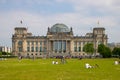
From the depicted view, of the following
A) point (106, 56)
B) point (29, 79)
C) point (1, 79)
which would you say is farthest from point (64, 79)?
point (106, 56)

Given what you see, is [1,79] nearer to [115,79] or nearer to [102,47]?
[115,79]

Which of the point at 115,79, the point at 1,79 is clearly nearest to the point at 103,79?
the point at 115,79

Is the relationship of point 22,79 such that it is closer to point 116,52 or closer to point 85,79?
point 85,79

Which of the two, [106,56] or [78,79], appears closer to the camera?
[78,79]

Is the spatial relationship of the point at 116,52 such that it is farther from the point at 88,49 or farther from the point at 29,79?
the point at 29,79

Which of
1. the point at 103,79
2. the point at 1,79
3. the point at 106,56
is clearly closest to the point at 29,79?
the point at 1,79

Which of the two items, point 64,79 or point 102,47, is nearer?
point 64,79

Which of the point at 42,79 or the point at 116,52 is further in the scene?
the point at 116,52

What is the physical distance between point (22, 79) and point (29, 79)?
80cm

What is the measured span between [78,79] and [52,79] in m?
2.69

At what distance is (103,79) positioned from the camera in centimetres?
3272

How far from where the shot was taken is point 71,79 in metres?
32.9

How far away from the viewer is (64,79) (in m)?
32.7

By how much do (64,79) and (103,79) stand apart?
13.2ft
